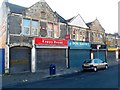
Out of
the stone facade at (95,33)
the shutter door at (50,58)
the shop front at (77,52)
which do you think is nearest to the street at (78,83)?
the shutter door at (50,58)

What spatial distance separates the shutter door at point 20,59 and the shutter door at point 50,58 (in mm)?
1367

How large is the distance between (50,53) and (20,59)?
4684mm

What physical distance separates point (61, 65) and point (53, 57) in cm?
197

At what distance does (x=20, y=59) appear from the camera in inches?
832

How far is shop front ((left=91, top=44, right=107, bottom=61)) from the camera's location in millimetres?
32084

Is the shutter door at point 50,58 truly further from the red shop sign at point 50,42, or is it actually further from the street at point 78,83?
the street at point 78,83

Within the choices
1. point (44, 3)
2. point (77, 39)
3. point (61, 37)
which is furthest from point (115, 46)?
point (44, 3)

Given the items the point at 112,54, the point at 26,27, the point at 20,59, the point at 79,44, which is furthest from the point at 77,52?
the point at 112,54

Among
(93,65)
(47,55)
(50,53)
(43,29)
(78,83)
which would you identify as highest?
(43,29)

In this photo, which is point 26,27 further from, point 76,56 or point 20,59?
point 76,56

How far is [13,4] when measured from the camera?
76.8 ft

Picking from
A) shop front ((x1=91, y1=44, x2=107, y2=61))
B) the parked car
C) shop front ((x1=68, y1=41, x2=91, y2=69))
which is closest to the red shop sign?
shop front ((x1=68, y1=41, x2=91, y2=69))

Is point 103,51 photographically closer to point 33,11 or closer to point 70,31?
point 70,31

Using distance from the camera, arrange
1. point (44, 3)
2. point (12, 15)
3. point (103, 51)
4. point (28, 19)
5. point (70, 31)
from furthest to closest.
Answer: point (103, 51), point (70, 31), point (44, 3), point (28, 19), point (12, 15)
